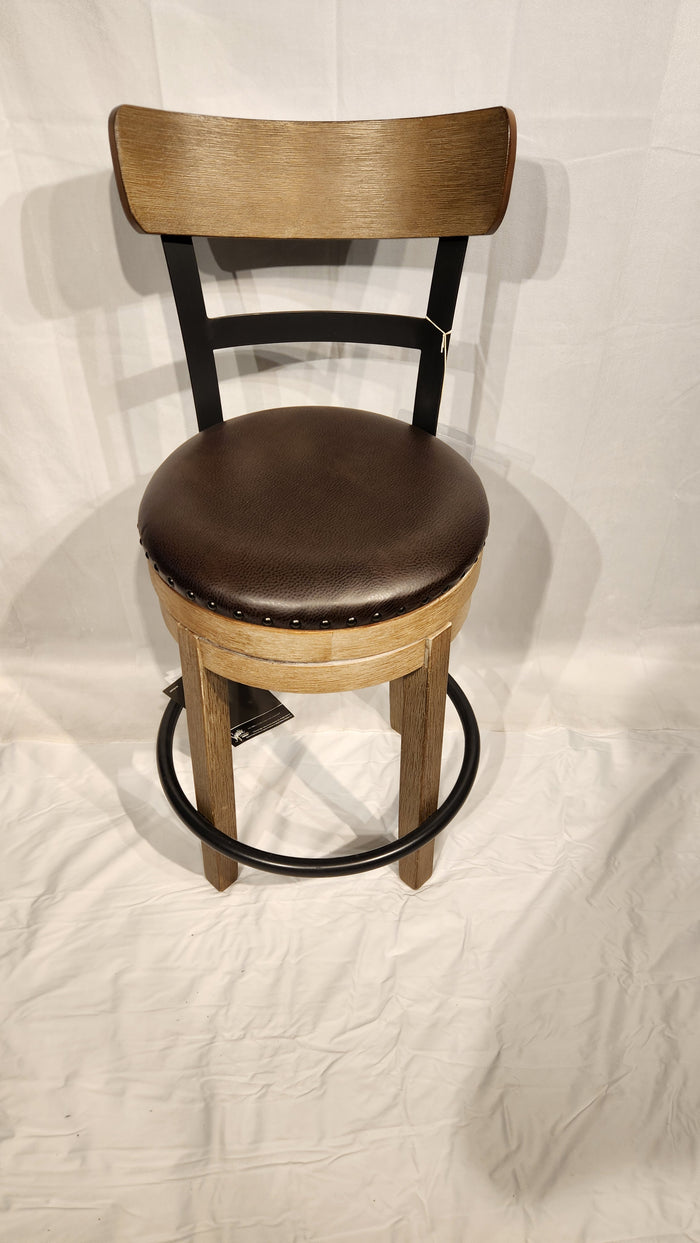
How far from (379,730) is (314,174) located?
3.13 ft

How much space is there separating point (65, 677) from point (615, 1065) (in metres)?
1.15

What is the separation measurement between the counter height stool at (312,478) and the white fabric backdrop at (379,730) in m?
0.16

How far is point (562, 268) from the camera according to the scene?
1214mm

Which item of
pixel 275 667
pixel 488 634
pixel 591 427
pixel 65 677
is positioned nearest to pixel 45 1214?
pixel 275 667

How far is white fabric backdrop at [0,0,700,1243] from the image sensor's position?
100 centimetres

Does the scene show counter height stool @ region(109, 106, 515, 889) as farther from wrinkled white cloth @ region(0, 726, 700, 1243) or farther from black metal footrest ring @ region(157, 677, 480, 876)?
wrinkled white cloth @ region(0, 726, 700, 1243)

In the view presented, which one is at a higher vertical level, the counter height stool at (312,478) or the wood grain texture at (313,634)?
the counter height stool at (312,478)

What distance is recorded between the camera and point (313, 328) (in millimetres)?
1111

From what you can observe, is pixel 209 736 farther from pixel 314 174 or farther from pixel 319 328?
pixel 314 174

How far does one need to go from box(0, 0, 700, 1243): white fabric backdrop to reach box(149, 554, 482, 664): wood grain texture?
532 mm

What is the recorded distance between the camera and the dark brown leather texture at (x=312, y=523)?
2.79ft

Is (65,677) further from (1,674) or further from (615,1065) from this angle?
(615,1065)

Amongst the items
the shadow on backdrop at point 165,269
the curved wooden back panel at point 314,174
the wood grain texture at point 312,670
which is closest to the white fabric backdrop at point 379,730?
the shadow on backdrop at point 165,269

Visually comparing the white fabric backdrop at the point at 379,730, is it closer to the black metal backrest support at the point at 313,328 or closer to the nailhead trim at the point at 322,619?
the black metal backrest support at the point at 313,328
